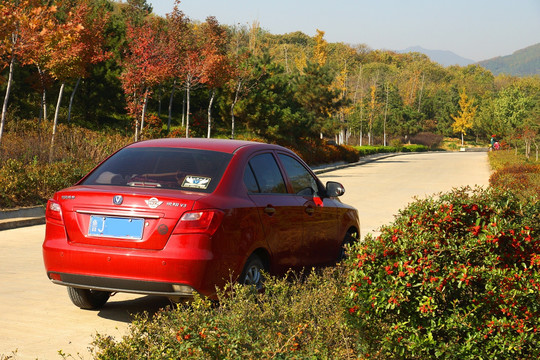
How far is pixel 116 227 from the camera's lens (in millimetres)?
5934

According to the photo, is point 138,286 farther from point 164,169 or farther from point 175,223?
point 164,169

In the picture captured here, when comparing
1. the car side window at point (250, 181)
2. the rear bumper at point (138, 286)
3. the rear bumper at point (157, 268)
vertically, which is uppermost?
the car side window at point (250, 181)

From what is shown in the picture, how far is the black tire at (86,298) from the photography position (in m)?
6.73

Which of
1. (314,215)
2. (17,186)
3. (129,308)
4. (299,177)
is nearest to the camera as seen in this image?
(129,308)

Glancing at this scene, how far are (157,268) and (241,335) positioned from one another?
1862 millimetres

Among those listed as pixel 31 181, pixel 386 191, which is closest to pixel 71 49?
pixel 386 191

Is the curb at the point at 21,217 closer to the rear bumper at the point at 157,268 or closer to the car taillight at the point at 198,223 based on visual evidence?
the rear bumper at the point at 157,268

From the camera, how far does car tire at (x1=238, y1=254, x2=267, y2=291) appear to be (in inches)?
244

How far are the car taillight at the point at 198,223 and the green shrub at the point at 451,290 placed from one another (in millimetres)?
1470

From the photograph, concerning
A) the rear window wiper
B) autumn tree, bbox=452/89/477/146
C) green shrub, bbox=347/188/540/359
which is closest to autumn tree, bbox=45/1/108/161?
the rear window wiper

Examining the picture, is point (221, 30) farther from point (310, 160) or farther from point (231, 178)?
point (231, 178)

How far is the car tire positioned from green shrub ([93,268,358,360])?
1015 millimetres

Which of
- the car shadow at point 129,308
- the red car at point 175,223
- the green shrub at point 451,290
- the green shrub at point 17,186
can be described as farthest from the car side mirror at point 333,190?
the green shrub at point 17,186

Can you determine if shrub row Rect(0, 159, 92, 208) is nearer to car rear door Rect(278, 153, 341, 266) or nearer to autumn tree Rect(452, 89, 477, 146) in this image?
car rear door Rect(278, 153, 341, 266)
